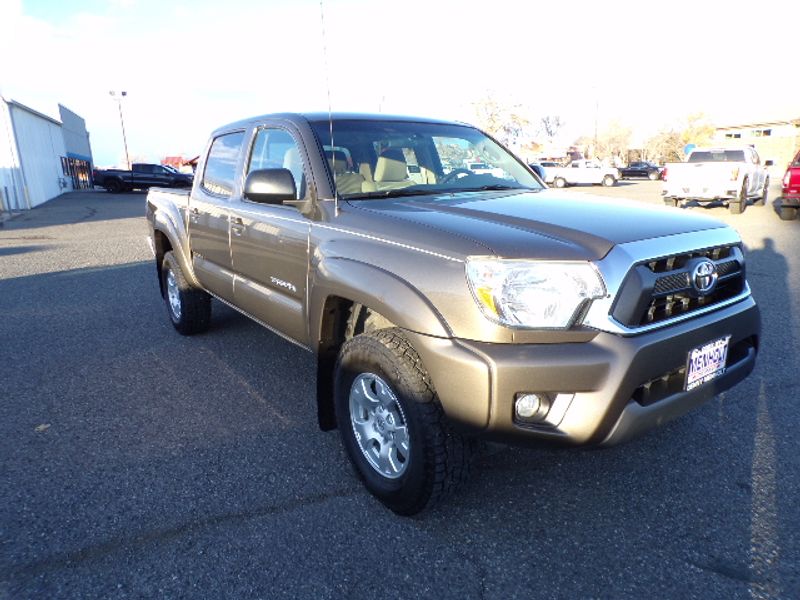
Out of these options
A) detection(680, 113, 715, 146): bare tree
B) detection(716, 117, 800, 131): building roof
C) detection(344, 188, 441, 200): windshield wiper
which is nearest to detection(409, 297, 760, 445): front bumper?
detection(344, 188, 441, 200): windshield wiper

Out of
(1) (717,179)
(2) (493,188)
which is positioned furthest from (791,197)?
(2) (493,188)

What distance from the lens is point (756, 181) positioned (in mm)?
15969

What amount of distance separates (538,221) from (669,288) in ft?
1.91

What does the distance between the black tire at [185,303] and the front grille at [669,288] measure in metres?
3.80

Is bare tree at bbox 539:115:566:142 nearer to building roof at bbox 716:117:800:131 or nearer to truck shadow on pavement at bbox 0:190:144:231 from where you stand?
building roof at bbox 716:117:800:131

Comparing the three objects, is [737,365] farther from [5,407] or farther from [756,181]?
[756,181]

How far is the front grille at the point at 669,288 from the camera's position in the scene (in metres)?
2.09

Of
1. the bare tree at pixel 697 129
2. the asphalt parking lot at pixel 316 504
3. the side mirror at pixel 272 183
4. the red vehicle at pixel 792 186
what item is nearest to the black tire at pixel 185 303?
the asphalt parking lot at pixel 316 504

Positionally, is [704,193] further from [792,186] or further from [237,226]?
[237,226]

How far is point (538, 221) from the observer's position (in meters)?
2.36

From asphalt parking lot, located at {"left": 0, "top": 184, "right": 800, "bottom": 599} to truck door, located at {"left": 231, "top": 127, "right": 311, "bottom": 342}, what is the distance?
0.68 metres

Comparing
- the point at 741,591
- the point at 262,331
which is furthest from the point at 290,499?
the point at 262,331

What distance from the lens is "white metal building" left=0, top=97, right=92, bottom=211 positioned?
2009cm

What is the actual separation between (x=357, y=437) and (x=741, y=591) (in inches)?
65.0
